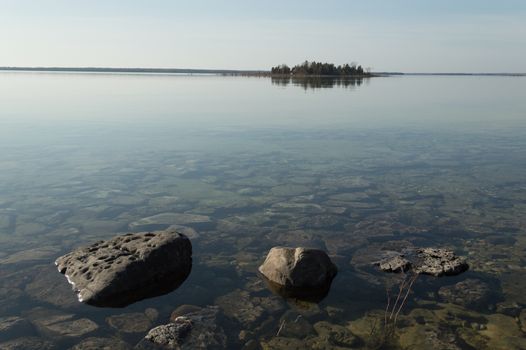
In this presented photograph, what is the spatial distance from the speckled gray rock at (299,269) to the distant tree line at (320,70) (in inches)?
4334

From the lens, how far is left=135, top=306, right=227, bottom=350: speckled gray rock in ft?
18.1

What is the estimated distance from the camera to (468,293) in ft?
22.2

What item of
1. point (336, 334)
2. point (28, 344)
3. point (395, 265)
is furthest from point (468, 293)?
point (28, 344)

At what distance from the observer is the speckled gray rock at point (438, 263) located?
732 cm

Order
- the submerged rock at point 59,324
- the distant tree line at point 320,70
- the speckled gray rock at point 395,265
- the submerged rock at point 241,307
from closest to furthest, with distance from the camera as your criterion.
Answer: the submerged rock at point 59,324 → the submerged rock at point 241,307 → the speckled gray rock at point 395,265 → the distant tree line at point 320,70

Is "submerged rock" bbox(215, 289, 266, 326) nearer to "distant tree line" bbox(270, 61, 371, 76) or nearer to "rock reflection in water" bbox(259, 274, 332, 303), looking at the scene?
"rock reflection in water" bbox(259, 274, 332, 303)

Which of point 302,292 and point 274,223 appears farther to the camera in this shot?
point 274,223

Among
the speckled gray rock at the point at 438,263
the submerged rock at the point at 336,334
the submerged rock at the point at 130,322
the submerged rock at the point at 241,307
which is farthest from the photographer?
the speckled gray rock at the point at 438,263

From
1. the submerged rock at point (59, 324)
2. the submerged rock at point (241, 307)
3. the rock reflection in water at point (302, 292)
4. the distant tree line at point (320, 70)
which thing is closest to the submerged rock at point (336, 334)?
the rock reflection in water at point (302, 292)

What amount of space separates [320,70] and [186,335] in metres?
113

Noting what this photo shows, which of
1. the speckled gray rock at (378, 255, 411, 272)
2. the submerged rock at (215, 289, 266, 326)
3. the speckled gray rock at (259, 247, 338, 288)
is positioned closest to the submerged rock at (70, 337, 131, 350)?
the submerged rock at (215, 289, 266, 326)

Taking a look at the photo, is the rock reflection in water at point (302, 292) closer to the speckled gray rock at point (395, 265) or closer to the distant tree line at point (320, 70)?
the speckled gray rock at point (395, 265)

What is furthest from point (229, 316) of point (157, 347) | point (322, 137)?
point (322, 137)

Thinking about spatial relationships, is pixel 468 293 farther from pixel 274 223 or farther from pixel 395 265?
pixel 274 223
